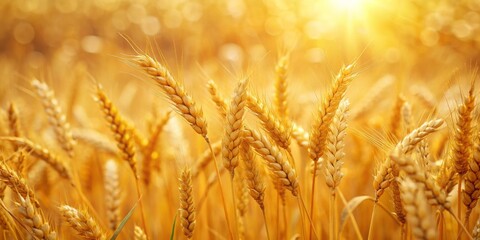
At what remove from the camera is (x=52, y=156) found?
4.73 feet

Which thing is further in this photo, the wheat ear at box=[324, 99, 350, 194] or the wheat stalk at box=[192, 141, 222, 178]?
the wheat stalk at box=[192, 141, 222, 178]

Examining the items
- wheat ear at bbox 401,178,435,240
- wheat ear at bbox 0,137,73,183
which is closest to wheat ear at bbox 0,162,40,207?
wheat ear at bbox 0,137,73,183

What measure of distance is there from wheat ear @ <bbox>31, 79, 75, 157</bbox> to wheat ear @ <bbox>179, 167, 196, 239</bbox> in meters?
0.70

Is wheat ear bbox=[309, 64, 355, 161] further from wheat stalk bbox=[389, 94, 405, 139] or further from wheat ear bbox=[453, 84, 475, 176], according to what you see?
wheat stalk bbox=[389, 94, 405, 139]

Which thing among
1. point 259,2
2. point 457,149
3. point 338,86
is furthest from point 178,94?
point 259,2

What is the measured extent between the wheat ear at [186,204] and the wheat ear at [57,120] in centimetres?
70

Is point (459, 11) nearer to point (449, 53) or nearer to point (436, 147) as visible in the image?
point (449, 53)

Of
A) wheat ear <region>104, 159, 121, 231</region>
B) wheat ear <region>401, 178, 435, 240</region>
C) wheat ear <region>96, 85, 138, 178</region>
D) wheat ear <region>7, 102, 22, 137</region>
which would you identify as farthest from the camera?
wheat ear <region>7, 102, 22, 137</region>

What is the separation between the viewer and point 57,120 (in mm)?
1526

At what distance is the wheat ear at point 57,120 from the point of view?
151 centimetres

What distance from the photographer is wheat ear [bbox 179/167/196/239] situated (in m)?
1.07

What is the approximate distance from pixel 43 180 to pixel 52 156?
468 millimetres

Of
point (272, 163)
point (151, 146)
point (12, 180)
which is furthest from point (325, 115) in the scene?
point (12, 180)

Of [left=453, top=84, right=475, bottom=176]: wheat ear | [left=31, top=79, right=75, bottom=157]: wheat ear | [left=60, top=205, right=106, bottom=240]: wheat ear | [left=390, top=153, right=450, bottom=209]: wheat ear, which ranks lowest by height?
[left=60, top=205, right=106, bottom=240]: wheat ear
